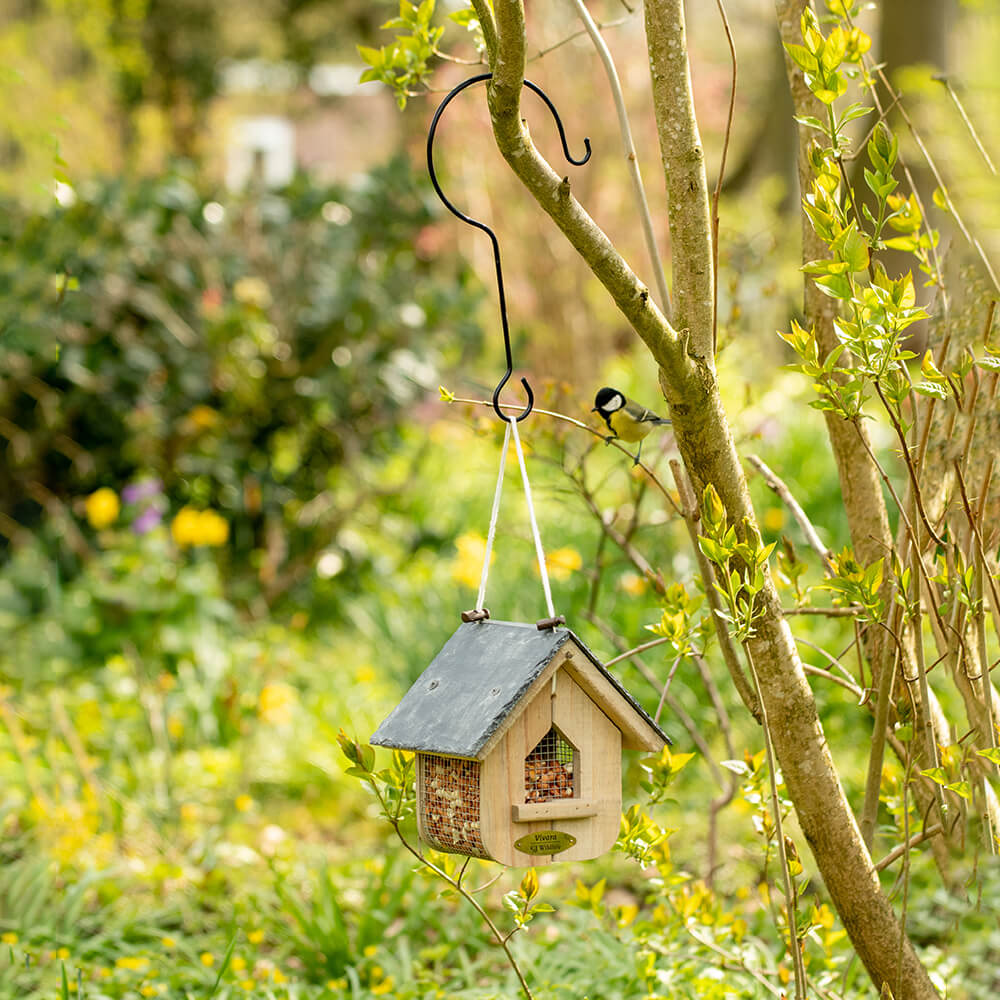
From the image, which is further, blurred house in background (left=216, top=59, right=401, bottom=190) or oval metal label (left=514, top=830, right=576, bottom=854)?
blurred house in background (left=216, top=59, right=401, bottom=190)

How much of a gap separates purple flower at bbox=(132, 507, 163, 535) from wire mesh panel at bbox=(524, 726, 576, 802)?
3.47 meters

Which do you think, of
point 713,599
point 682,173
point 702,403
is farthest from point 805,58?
point 713,599

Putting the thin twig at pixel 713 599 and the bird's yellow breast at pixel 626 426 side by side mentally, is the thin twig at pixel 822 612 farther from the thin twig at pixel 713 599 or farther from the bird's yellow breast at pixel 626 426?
the bird's yellow breast at pixel 626 426

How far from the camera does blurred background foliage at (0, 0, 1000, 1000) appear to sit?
8.29 ft

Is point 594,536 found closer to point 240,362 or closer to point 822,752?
point 240,362

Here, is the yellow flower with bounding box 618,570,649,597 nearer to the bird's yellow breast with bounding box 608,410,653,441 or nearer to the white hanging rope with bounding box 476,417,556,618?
the bird's yellow breast with bounding box 608,410,653,441

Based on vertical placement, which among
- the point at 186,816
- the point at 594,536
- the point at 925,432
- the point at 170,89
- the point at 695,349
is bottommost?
the point at 186,816

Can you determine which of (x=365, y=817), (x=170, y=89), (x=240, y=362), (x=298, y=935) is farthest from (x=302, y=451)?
(x=170, y=89)

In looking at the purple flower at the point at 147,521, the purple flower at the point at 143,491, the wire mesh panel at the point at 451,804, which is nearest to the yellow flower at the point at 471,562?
the purple flower at the point at 147,521

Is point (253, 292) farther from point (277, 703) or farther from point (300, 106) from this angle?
point (300, 106)

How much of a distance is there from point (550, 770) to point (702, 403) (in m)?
0.54

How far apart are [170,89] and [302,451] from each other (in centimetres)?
693

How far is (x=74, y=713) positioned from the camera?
4020 mm

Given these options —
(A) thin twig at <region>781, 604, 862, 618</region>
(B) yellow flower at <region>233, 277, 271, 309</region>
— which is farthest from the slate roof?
(B) yellow flower at <region>233, 277, 271, 309</region>
